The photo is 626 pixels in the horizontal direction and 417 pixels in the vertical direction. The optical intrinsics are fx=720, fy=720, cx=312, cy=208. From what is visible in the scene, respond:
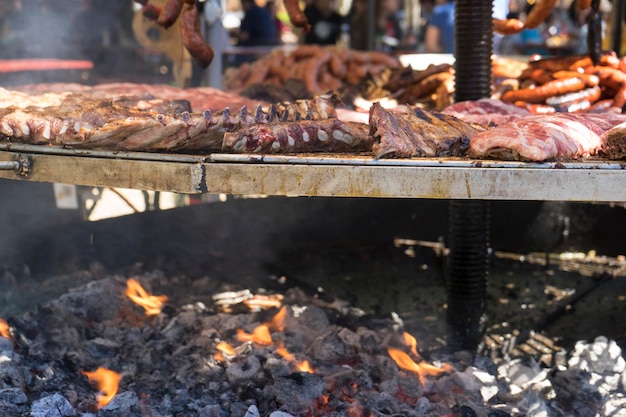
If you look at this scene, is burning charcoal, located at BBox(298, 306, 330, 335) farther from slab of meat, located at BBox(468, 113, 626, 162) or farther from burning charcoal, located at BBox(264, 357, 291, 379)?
slab of meat, located at BBox(468, 113, 626, 162)

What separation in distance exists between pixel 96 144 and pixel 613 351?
3.21 metres

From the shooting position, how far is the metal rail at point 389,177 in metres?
2.84

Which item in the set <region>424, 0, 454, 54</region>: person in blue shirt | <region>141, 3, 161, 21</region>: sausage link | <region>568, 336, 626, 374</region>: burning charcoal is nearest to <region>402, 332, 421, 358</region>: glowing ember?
<region>568, 336, 626, 374</region>: burning charcoal

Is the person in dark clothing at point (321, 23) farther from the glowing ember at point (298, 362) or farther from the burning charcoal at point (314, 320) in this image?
the glowing ember at point (298, 362)

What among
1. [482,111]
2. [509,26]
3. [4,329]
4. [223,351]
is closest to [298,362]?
[223,351]

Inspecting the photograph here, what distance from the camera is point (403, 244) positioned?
657 centimetres

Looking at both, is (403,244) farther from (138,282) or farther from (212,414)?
(212,414)

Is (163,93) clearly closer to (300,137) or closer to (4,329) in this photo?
(4,329)

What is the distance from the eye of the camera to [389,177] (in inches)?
114

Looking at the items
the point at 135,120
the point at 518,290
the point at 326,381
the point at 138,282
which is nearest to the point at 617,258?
the point at 518,290

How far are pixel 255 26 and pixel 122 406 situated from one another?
38.6ft

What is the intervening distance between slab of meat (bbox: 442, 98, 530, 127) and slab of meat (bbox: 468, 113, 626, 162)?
26.2 inches

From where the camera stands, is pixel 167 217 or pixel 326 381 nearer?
pixel 326 381

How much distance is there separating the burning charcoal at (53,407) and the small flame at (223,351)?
0.91m
